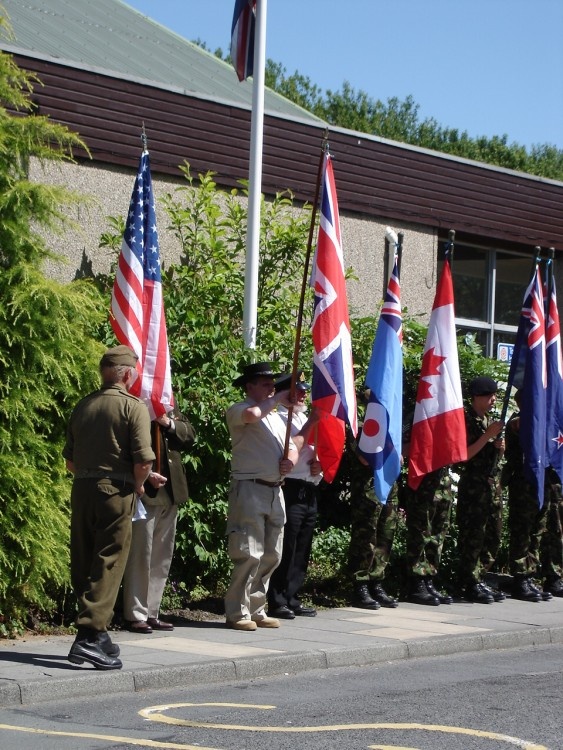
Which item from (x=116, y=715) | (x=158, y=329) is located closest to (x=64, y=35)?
(x=158, y=329)

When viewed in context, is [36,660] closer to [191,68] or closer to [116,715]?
[116,715]

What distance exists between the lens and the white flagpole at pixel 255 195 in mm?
11930

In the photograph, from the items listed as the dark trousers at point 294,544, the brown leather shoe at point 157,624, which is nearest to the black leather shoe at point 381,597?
the dark trousers at point 294,544

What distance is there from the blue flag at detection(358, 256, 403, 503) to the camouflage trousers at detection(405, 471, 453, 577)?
68 cm

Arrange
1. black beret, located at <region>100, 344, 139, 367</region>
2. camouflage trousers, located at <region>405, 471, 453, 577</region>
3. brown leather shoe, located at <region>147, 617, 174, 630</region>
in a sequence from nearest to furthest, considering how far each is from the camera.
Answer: black beret, located at <region>100, 344, 139, 367</region>, brown leather shoe, located at <region>147, 617, 174, 630</region>, camouflage trousers, located at <region>405, 471, 453, 577</region>

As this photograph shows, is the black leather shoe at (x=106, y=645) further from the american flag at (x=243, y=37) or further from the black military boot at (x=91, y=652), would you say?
the american flag at (x=243, y=37)

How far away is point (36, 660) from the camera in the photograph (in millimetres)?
8078

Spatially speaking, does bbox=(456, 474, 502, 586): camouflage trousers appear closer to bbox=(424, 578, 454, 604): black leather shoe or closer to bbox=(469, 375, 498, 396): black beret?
bbox=(424, 578, 454, 604): black leather shoe

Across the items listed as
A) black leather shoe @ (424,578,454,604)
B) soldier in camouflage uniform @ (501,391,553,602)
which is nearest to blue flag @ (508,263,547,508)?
soldier in camouflage uniform @ (501,391,553,602)

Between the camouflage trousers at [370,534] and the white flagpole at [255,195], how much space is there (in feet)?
6.29

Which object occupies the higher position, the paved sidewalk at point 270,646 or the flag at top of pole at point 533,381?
the flag at top of pole at point 533,381

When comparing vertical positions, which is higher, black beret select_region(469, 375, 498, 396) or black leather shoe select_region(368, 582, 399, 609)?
black beret select_region(469, 375, 498, 396)

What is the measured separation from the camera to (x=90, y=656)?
25.6 ft

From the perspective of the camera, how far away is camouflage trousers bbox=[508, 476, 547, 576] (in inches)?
487
